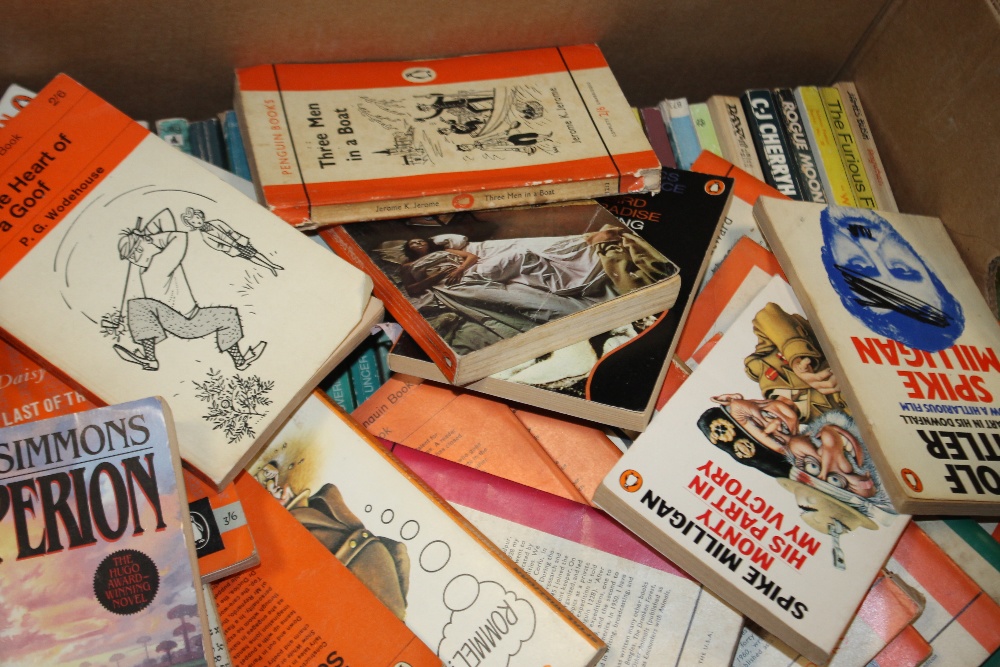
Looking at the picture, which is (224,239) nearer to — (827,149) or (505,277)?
(505,277)

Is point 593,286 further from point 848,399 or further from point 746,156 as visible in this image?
point 746,156

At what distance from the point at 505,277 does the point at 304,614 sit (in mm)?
436

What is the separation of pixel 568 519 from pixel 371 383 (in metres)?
0.32

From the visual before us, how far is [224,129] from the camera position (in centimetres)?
114

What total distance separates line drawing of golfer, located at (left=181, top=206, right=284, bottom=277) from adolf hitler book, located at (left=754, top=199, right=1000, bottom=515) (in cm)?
65

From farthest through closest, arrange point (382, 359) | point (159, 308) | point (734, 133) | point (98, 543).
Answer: point (734, 133), point (382, 359), point (159, 308), point (98, 543)

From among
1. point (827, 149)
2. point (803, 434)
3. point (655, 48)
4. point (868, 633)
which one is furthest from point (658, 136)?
point (868, 633)

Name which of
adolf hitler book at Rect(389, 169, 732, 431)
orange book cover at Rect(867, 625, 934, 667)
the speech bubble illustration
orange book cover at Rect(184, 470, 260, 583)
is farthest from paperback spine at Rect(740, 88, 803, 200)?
orange book cover at Rect(184, 470, 260, 583)

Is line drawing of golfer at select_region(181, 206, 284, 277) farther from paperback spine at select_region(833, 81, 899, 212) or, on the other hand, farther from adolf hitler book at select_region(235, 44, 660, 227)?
paperback spine at select_region(833, 81, 899, 212)

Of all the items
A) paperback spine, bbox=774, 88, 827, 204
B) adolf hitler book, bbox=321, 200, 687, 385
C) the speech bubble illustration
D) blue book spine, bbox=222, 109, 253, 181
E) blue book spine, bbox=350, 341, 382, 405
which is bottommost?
the speech bubble illustration

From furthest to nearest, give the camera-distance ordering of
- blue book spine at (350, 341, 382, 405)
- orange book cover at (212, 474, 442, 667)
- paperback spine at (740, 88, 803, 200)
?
1. paperback spine at (740, 88, 803, 200)
2. blue book spine at (350, 341, 382, 405)
3. orange book cover at (212, 474, 442, 667)

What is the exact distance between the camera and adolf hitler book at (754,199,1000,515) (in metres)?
0.91

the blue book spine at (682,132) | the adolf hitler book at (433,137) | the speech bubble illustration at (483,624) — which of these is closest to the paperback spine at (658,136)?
the blue book spine at (682,132)

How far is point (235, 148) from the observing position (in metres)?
1.12
